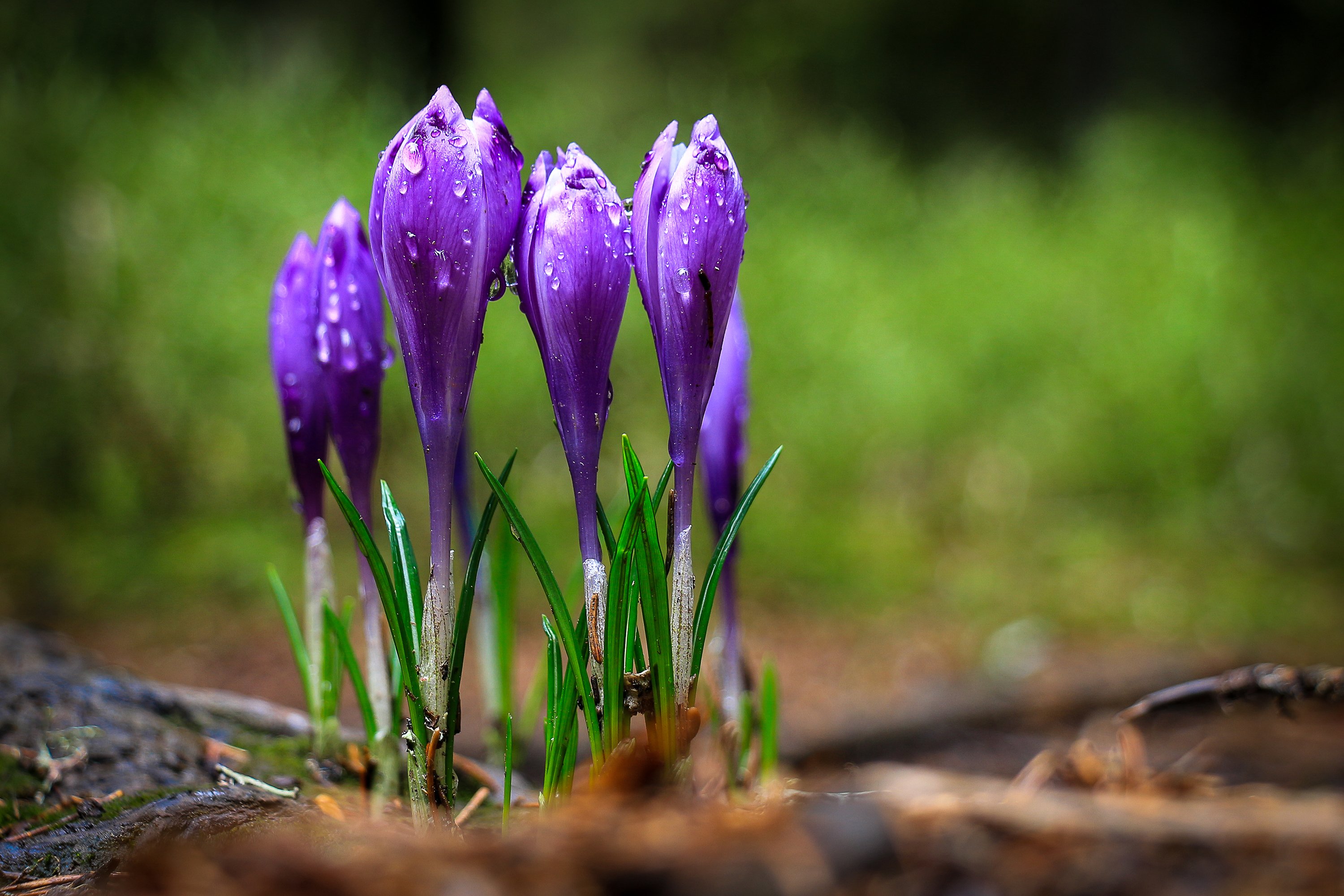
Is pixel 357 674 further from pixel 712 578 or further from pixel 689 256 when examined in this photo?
pixel 689 256

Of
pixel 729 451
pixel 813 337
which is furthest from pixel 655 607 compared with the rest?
pixel 813 337

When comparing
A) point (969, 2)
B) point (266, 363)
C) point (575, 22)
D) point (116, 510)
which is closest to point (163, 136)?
point (266, 363)

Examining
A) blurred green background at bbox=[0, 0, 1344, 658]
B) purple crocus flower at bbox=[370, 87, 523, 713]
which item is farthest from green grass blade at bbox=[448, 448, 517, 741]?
blurred green background at bbox=[0, 0, 1344, 658]

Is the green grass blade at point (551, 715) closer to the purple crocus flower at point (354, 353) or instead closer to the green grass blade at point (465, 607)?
the green grass blade at point (465, 607)

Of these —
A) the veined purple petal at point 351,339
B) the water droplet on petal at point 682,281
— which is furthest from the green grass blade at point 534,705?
the water droplet on petal at point 682,281

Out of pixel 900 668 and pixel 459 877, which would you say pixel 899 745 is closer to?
pixel 900 668

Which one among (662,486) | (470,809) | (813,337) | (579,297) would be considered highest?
(813,337)
